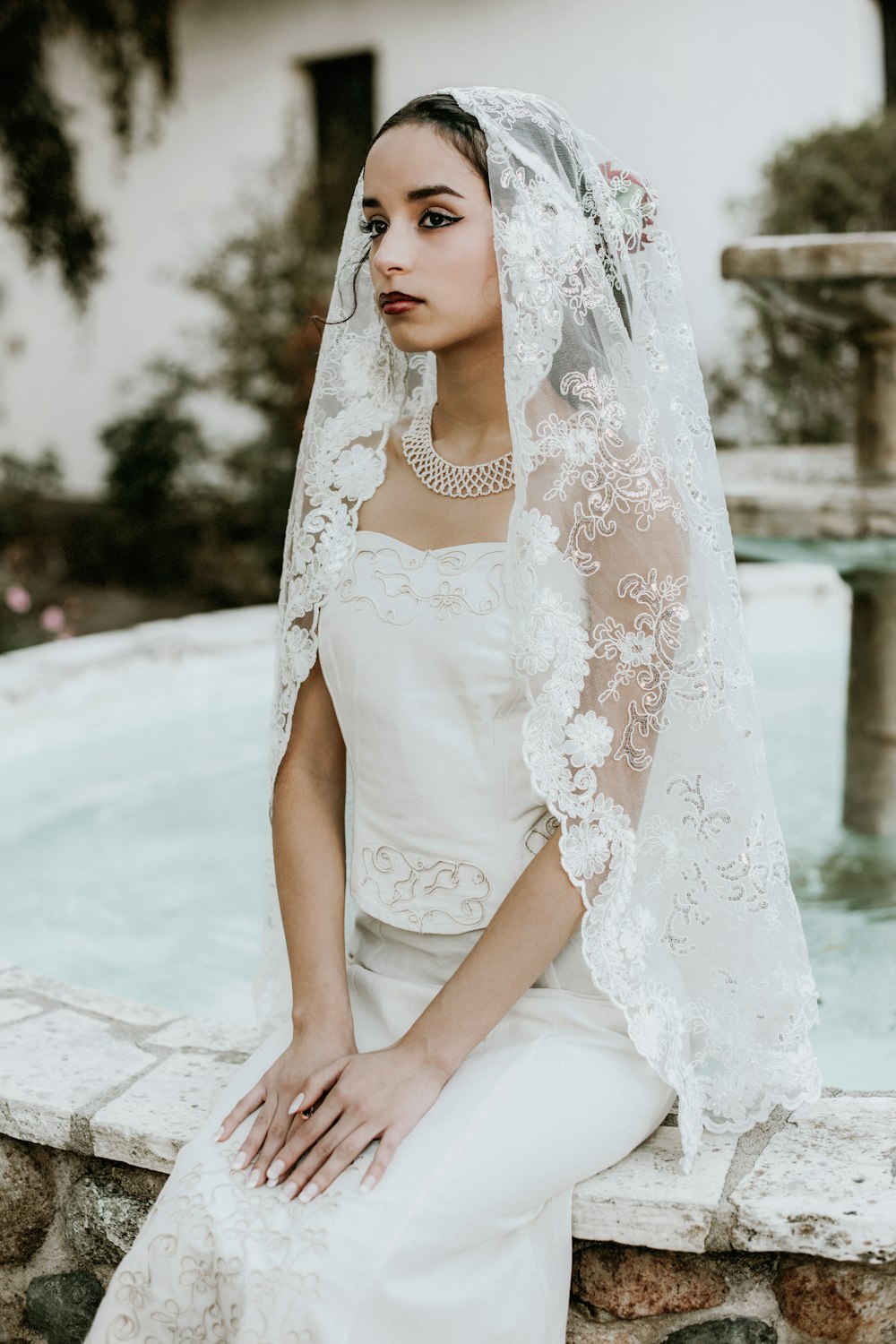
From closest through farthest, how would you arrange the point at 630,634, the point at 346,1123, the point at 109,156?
the point at 346,1123 → the point at 630,634 → the point at 109,156

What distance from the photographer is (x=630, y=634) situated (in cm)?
179

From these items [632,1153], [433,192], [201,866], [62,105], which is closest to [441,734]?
[632,1153]

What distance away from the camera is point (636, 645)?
5.87 feet

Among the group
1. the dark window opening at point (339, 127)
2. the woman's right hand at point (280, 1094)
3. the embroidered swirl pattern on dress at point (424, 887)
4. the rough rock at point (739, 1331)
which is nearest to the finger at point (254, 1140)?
the woman's right hand at point (280, 1094)

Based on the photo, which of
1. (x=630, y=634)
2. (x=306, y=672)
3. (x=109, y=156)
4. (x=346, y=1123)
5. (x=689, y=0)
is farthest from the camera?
(x=109, y=156)

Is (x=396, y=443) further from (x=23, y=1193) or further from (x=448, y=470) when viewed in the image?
(x=23, y=1193)

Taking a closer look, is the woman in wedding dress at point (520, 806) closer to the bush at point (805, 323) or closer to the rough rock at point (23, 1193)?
the rough rock at point (23, 1193)

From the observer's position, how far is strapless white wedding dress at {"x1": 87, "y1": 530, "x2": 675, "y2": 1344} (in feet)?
5.20

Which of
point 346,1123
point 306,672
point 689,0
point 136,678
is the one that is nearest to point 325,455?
point 306,672

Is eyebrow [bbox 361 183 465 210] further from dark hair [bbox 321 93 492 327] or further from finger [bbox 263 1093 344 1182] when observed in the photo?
finger [bbox 263 1093 344 1182]

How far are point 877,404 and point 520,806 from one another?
230 centimetres

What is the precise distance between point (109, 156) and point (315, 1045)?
8.92 metres

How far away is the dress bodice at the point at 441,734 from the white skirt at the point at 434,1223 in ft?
0.65

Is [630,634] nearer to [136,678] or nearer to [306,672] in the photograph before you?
→ [306,672]
